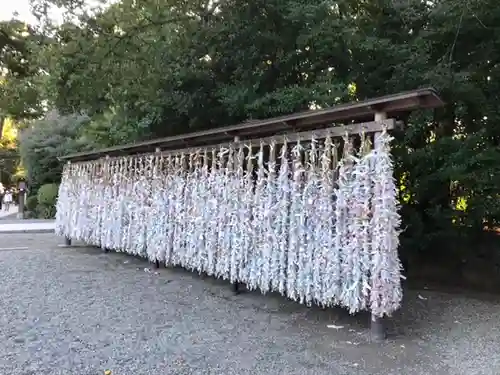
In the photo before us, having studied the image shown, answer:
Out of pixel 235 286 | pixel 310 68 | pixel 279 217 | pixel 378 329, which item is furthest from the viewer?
pixel 310 68

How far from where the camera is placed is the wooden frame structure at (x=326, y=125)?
3.57m

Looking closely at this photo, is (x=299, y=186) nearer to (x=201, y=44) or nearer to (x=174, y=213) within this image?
(x=174, y=213)

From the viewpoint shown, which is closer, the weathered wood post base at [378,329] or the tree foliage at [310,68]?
the weathered wood post base at [378,329]

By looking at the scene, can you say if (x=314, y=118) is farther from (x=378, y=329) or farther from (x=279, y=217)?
(x=378, y=329)

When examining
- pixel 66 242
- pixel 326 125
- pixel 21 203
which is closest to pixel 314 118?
pixel 326 125

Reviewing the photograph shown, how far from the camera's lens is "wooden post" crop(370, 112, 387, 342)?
3795mm

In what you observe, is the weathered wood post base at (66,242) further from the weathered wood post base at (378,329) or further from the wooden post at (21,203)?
the wooden post at (21,203)

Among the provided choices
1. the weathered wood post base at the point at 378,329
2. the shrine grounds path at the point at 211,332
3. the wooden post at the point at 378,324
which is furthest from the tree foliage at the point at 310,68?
the weathered wood post base at the point at 378,329

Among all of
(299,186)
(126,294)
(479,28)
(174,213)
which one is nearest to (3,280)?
(126,294)

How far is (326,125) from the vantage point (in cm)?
477

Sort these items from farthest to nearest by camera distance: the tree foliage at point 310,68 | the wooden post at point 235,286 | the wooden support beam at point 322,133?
the tree foliage at point 310,68 → the wooden post at point 235,286 → the wooden support beam at point 322,133

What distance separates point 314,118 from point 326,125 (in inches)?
18.1

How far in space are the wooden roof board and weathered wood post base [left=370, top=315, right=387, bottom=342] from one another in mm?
1822

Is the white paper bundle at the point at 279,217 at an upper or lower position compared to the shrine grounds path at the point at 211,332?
upper
